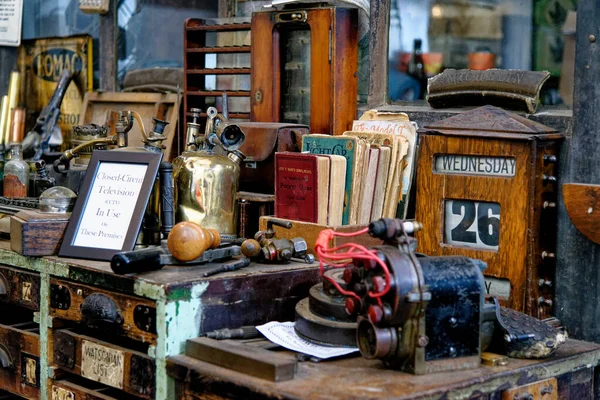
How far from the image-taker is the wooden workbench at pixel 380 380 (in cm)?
256

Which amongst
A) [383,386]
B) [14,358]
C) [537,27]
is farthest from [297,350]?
[537,27]

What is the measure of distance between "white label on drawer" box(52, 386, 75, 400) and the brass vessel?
0.76 metres

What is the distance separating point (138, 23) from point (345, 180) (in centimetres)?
257

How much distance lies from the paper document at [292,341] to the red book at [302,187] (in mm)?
512

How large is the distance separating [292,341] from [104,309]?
0.67 meters

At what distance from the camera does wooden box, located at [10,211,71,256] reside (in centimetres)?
346

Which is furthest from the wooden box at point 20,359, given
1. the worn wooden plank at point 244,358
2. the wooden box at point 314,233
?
the wooden box at point 314,233

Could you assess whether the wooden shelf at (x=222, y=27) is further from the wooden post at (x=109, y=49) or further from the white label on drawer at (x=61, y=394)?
the white label on drawer at (x=61, y=394)

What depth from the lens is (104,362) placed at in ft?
10.7

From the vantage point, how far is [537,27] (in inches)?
145

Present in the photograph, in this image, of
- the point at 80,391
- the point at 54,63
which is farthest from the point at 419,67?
the point at 54,63

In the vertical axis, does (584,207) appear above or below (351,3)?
below

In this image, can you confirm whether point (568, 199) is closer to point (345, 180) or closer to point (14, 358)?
point (345, 180)

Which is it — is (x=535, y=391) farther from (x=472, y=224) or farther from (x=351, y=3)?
(x=351, y=3)
